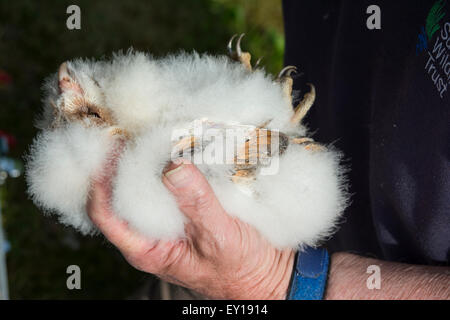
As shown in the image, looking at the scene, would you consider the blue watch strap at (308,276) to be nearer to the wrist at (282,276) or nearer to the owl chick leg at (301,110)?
the wrist at (282,276)

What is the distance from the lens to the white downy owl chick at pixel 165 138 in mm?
967

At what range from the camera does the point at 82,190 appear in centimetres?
104

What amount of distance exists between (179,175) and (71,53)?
251 cm

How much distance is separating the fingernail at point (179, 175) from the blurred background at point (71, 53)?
167 cm

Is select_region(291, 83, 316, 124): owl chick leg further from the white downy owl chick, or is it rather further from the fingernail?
the fingernail

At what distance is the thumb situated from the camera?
3.12 feet

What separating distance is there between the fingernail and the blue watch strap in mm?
516

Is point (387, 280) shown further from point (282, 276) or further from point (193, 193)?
point (193, 193)

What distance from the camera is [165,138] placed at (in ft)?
3.11

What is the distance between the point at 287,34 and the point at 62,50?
2.00m

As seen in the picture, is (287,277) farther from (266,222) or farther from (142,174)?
(142,174)

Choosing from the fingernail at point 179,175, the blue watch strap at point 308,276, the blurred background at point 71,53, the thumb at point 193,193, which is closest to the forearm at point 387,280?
the blue watch strap at point 308,276

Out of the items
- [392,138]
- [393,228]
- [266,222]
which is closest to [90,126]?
[266,222]
